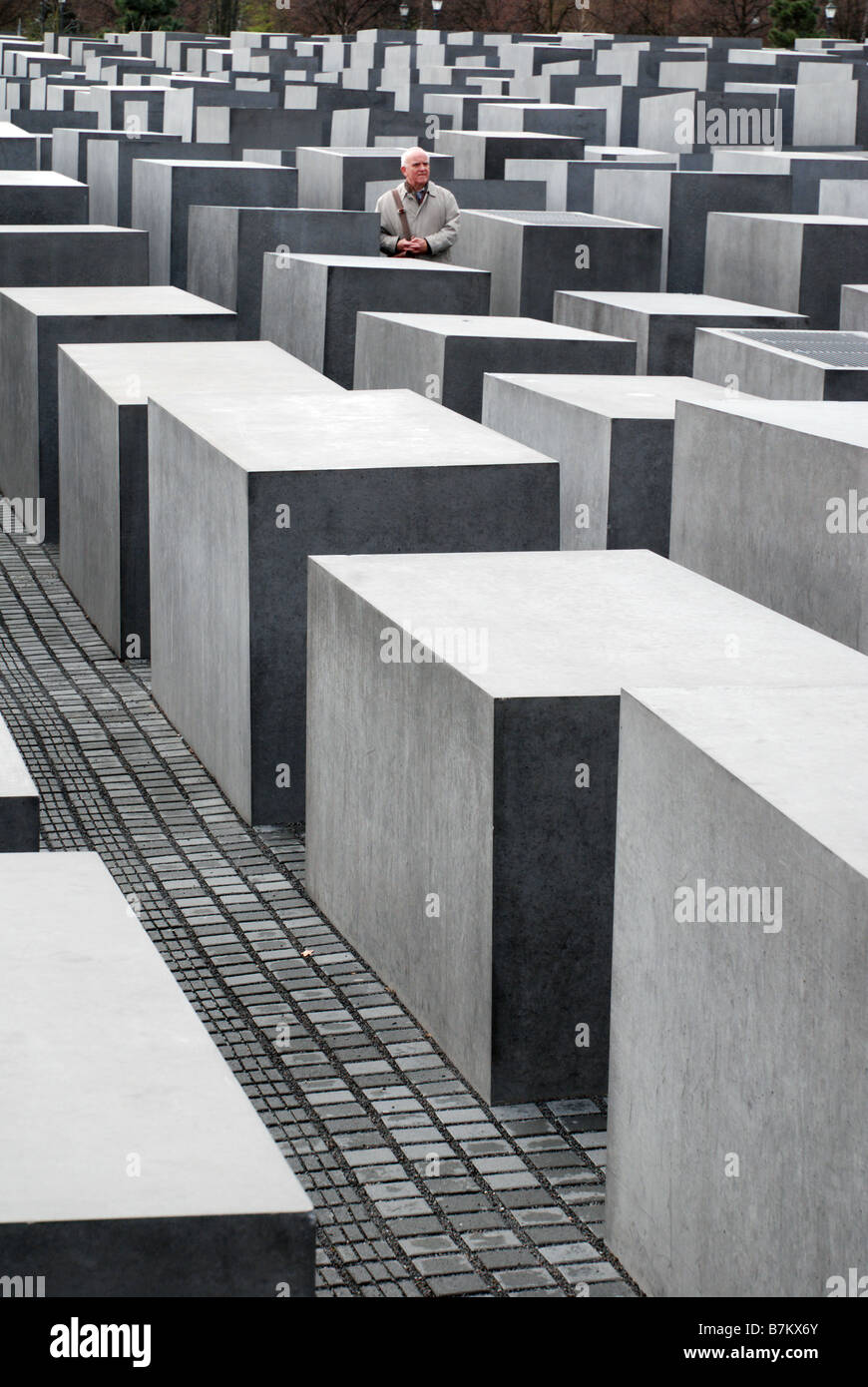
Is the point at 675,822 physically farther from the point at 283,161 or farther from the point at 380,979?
the point at 283,161

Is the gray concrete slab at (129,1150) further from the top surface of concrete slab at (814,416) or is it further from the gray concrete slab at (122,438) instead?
the gray concrete slab at (122,438)

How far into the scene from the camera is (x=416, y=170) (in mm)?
15039

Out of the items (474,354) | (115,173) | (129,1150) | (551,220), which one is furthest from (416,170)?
(129,1150)

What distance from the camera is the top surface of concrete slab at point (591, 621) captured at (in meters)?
5.72

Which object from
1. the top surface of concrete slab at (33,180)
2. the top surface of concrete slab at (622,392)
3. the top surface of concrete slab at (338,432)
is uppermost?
the top surface of concrete slab at (33,180)

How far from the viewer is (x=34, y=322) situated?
12.2 m

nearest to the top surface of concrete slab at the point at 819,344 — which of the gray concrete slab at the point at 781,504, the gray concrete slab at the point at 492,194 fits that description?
the gray concrete slab at the point at 781,504

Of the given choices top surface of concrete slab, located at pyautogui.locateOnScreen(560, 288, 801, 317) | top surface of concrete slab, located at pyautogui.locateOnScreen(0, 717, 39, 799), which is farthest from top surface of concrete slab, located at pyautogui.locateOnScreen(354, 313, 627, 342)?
top surface of concrete slab, located at pyautogui.locateOnScreen(0, 717, 39, 799)

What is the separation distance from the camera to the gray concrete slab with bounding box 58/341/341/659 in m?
10.2

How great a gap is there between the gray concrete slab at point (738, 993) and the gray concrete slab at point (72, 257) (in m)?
10.9

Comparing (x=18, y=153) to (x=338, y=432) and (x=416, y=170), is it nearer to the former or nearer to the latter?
(x=416, y=170)

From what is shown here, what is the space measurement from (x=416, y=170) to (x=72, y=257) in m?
2.69

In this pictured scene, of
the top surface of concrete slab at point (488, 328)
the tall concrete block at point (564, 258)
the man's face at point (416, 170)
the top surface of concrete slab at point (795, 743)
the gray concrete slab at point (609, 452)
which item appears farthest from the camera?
the tall concrete block at point (564, 258)

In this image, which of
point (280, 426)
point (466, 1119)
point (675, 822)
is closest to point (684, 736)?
point (675, 822)
